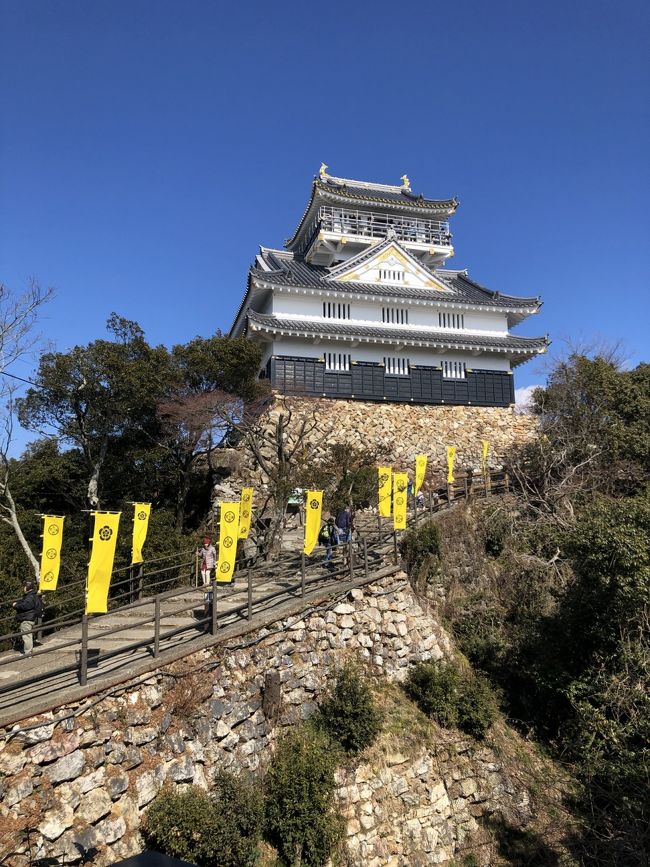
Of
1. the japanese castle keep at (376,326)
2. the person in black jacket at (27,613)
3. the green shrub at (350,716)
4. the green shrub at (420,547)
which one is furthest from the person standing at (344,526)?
the japanese castle keep at (376,326)

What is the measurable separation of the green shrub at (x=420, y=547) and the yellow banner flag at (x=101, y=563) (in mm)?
7858

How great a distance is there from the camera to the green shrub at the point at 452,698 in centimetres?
1120

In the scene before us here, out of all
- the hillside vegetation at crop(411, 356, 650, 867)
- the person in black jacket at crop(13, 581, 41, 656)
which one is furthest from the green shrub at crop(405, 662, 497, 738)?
the person in black jacket at crop(13, 581, 41, 656)

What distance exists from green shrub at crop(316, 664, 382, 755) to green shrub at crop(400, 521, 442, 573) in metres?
4.38

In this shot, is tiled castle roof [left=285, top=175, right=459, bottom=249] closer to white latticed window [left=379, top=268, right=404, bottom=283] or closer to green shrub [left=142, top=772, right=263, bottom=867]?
white latticed window [left=379, top=268, right=404, bottom=283]

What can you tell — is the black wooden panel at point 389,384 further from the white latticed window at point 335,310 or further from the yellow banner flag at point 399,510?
the yellow banner flag at point 399,510

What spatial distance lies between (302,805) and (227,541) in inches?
189

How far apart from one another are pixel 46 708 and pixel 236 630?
3.44m

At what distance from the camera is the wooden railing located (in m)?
8.29

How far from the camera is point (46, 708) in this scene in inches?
290

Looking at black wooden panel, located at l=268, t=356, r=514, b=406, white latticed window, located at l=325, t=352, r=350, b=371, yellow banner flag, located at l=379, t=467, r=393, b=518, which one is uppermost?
white latticed window, located at l=325, t=352, r=350, b=371

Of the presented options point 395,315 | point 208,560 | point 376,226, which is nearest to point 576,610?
point 208,560

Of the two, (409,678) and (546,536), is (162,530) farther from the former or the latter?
(546,536)

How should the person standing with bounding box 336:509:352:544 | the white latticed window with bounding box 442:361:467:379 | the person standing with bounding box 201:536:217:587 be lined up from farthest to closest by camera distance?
the white latticed window with bounding box 442:361:467:379, the person standing with bounding box 336:509:352:544, the person standing with bounding box 201:536:217:587
